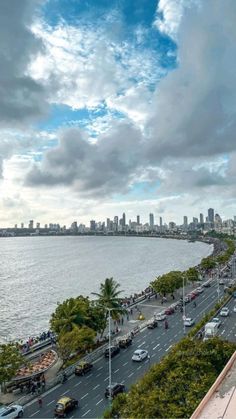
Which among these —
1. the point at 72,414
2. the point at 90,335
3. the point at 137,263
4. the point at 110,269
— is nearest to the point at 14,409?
the point at 72,414

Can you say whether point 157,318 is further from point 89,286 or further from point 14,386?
point 89,286

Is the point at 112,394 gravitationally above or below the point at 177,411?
below

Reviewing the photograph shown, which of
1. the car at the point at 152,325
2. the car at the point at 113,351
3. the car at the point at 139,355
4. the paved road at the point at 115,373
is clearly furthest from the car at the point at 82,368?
the car at the point at 152,325

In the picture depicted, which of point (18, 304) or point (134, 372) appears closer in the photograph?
point (134, 372)

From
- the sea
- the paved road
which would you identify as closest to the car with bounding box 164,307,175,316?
the paved road

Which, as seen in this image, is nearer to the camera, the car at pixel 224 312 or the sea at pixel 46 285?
the car at pixel 224 312

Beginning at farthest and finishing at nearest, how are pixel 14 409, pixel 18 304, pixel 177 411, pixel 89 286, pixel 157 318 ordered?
1. pixel 89 286
2. pixel 18 304
3. pixel 157 318
4. pixel 14 409
5. pixel 177 411

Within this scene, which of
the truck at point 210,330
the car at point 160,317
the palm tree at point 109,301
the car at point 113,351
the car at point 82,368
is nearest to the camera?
the car at point 82,368

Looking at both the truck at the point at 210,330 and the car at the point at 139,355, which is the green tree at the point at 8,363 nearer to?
the car at the point at 139,355
